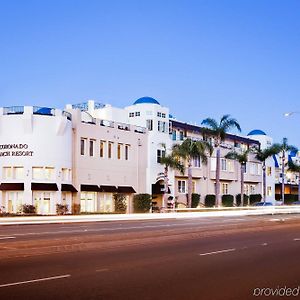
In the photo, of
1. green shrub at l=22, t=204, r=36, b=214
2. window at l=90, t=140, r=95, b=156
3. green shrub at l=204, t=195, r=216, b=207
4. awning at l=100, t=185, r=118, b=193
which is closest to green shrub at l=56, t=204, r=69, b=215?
green shrub at l=22, t=204, r=36, b=214

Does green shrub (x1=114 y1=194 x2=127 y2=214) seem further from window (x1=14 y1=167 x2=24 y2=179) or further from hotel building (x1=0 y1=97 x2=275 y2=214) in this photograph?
window (x1=14 y1=167 x2=24 y2=179)

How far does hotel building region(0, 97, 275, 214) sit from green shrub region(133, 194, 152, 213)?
0.73 m

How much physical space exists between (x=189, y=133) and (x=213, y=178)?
22.2ft

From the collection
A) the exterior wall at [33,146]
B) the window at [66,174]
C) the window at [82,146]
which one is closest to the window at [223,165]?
the window at [82,146]

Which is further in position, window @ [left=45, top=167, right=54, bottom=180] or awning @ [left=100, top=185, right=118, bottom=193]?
awning @ [left=100, top=185, right=118, bottom=193]

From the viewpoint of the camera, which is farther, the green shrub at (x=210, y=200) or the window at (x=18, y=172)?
the green shrub at (x=210, y=200)

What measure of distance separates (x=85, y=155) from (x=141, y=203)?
8.37 metres

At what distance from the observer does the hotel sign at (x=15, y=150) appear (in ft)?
167

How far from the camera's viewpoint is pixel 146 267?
44.0ft

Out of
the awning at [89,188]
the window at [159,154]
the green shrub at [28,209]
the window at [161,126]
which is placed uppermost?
the window at [161,126]

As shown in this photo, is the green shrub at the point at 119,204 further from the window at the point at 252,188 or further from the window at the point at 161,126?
the window at the point at 252,188

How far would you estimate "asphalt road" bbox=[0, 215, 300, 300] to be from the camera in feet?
33.0

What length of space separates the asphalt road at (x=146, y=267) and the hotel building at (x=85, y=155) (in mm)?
31045

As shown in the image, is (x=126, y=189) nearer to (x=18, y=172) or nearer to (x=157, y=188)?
(x=157, y=188)
